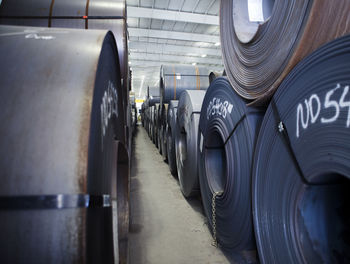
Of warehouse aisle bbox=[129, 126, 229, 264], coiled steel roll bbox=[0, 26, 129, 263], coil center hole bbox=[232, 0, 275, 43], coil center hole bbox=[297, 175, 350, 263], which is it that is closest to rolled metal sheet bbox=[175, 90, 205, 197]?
warehouse aisle bbox=[129, 126, 229, 264]

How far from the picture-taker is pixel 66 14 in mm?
1380

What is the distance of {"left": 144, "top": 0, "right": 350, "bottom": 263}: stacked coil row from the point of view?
54 centimetres

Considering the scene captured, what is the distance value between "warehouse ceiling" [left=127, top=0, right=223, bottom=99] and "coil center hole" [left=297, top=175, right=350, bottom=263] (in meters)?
6.96

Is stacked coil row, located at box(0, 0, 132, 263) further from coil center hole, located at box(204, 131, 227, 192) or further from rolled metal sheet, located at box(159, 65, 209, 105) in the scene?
rolled metal sheet, located at box(159, 65, 209, 105)

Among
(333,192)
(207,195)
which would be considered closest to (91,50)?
(333,192)

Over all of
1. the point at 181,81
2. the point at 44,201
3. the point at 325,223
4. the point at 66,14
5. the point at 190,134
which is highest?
the point at 181,81

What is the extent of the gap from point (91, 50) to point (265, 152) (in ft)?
2.15

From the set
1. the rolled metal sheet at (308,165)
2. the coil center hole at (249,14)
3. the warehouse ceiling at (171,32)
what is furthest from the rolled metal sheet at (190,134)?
the warehouse ceiling at (171,32)

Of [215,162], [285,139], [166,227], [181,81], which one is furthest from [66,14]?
[181,81]

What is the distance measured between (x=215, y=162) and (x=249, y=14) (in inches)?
35.3

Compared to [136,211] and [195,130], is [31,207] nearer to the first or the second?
[195,130]

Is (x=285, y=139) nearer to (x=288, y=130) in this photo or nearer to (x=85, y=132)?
(x=288, y=130)

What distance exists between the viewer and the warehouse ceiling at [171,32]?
664 cm

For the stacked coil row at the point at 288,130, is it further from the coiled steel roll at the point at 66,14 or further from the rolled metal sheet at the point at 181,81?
the rolled metal sheet at the point at 181,81
